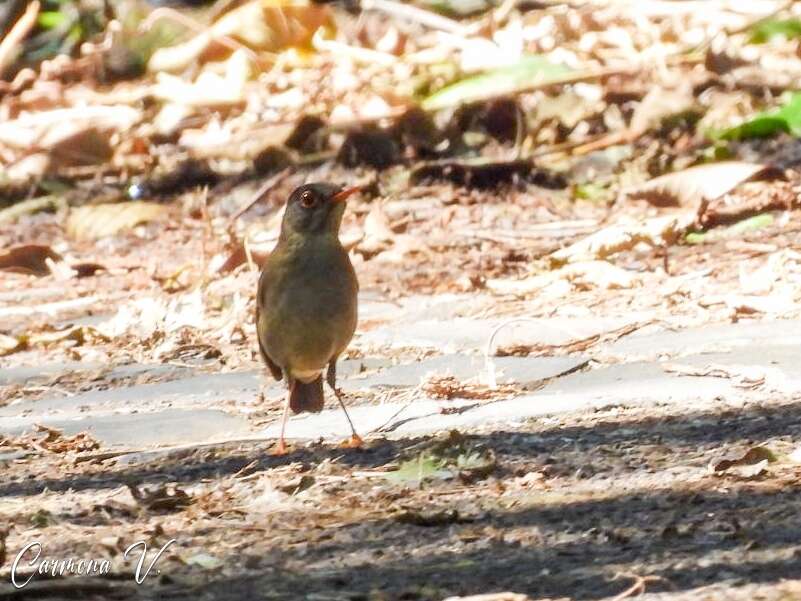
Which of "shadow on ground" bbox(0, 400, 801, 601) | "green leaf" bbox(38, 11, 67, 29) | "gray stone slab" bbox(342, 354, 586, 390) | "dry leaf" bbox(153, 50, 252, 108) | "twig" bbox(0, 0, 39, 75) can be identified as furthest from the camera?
"green leaf" bbox(38, 11, 67, 29)

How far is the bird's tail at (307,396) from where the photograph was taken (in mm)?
5074

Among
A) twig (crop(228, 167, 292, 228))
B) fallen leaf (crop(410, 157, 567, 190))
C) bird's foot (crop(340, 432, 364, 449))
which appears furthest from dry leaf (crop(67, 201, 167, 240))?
bird's foot (crop(340, 432, 364, 449))

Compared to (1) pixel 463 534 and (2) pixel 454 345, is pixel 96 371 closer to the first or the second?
(2) pixel 454 345

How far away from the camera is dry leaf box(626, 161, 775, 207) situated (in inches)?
291

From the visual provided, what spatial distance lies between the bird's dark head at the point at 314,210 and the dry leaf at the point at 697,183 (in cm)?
232

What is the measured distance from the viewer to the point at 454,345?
557 cm

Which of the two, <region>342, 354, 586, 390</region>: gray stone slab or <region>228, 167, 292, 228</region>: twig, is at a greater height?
<region>342, 354, 586, 390</region>: gray stone slab

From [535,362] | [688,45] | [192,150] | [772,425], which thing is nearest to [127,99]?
[192,150]

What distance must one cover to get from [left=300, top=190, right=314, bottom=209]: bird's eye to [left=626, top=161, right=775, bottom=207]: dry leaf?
2393mm

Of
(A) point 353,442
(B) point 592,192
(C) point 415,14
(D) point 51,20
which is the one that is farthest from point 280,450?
(D) point 51,20

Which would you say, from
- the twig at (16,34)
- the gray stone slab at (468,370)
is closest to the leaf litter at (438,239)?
the gray stone slab at (468,370)

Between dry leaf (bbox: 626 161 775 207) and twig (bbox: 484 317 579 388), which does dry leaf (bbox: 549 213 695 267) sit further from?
twig (bbox: 484 317 579 388)

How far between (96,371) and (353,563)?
2804mm

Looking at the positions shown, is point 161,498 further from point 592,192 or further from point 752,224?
point 592,192
